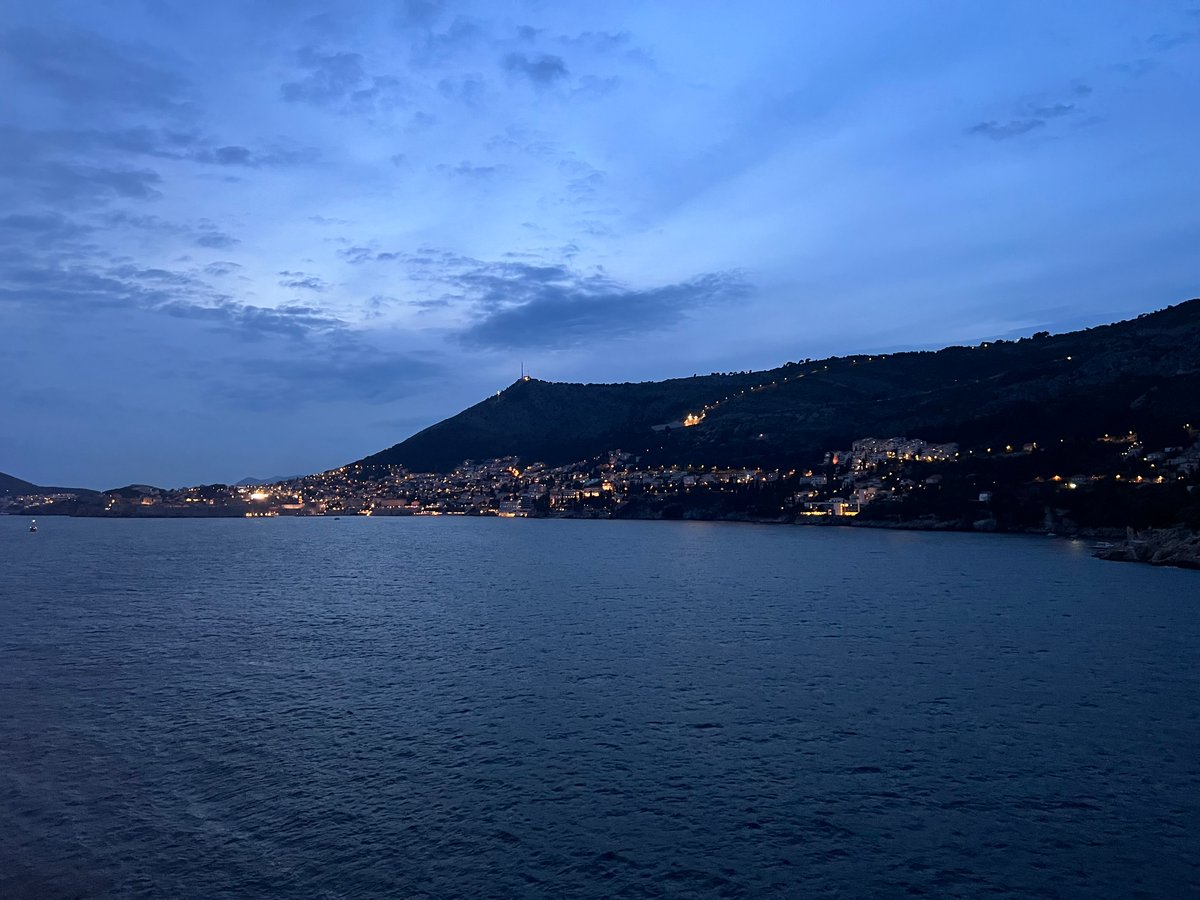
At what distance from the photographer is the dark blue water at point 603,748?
48.8ft

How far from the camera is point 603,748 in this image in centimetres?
2155

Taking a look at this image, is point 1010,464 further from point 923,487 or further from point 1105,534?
point 1105,534

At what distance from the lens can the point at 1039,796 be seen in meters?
18.3

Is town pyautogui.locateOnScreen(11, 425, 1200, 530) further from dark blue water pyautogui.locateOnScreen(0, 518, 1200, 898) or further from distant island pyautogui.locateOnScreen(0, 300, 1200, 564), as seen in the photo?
dark blue water pyautogui.locateOnScreen(0, 518, 1200, 898)

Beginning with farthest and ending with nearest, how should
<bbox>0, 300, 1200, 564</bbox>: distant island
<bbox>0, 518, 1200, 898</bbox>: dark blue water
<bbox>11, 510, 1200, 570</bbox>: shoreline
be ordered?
<bbox>0, 300, 1200, 564</bbox>: distant island < <bbox>11, 510, 1200, 570</bbox>: shoreline < <bbox>0, 518, 1200, 898</bbox>: dark blue water

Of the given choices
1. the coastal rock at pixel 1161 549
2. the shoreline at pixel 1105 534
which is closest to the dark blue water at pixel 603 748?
the coastal rock at pixel 1161 549

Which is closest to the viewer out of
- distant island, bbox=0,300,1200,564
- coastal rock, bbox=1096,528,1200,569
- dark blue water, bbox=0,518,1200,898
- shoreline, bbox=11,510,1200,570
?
dark blue water, bbox=0,518,1200,898

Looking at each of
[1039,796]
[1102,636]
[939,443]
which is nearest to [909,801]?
[1039,796]

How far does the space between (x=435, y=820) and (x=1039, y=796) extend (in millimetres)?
14291

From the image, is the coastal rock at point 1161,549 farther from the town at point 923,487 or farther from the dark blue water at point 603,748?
the dark blue water at point 603,748

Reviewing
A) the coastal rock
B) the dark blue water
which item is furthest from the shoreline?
the dark blue water

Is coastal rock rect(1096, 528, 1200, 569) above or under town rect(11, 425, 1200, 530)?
under

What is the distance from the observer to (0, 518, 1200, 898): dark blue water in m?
14.9

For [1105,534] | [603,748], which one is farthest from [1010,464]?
[603,748]
